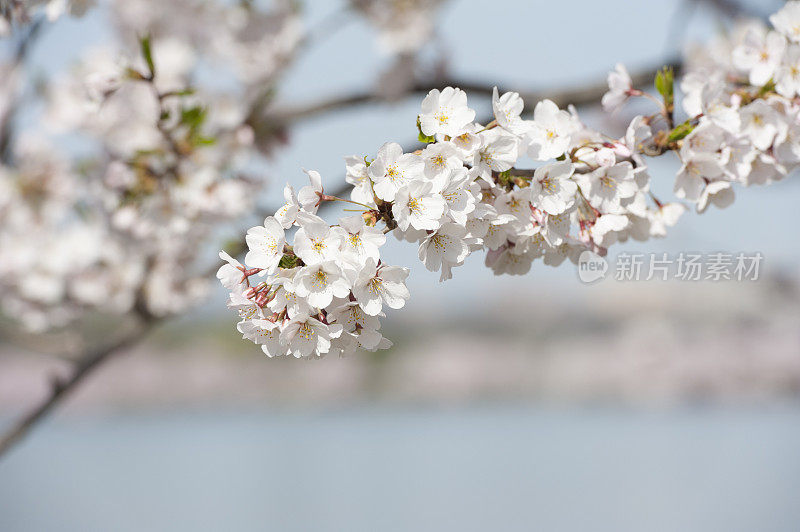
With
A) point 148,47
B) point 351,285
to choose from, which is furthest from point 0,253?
point 351,285

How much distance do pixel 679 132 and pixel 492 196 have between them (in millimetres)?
337

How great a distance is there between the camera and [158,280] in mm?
→ 2621

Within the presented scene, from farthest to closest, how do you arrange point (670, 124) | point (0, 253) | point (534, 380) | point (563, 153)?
point (534, 380), point (0, 253), point (670, 124), point (563, 153)

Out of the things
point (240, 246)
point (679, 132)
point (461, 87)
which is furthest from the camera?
point (461, 87)

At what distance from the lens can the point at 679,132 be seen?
113 cm

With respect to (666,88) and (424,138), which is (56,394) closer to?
(424,138)

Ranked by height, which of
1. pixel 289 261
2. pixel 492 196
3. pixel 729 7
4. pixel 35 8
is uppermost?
pixel 729 7

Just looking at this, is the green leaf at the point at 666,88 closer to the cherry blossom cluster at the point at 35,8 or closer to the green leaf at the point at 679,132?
the green leaf at the point at 679,132

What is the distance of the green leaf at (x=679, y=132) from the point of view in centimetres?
113

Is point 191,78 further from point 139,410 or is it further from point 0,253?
point 139,410

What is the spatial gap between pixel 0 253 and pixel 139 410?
28.4 metres

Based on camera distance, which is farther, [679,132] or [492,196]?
[679,132]

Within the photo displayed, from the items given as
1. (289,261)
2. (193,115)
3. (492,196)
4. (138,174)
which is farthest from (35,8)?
(492,196)

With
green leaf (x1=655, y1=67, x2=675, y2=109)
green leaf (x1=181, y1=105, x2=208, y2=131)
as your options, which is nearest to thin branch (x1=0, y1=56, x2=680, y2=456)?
green leaf (x1=181, y1=105, x2=208, y2=131)
